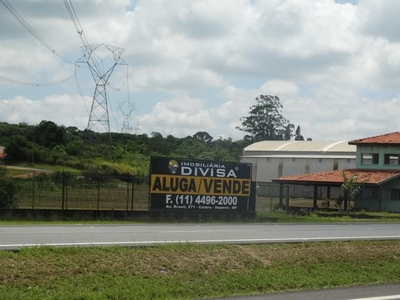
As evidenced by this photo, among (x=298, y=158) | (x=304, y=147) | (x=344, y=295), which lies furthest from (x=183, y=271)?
(x=304, y=147)

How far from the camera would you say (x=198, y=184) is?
31.0 metres

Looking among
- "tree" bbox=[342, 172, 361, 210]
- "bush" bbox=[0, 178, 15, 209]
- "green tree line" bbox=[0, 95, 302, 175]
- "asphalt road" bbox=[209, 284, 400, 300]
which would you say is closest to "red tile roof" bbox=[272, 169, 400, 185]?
"tree" bbox=[342, 172, 361, 210]

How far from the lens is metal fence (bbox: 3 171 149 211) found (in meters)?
28.5

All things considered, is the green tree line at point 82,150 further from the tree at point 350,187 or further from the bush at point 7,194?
the bush at point 7,194

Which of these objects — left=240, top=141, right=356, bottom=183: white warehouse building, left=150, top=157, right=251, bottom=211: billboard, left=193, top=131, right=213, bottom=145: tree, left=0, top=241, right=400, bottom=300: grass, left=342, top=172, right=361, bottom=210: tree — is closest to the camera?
left=0, top=241, right=400, bottom=300: grass

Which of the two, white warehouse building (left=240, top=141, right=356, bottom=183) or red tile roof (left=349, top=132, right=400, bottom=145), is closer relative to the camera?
red tile roof (left=349, top=132, right=400, bottom=145)

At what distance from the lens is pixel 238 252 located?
48.8 feet

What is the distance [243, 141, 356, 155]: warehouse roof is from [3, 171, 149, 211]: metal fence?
49.0 metres

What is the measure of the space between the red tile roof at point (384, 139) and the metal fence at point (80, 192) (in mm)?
29195

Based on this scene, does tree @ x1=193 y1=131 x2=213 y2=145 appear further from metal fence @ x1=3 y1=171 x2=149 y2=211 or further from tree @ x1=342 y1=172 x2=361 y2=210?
metal fence @ x1=3 y1=171 x2=149 y2=211

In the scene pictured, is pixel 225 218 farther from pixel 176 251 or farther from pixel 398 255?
pixel 176 251

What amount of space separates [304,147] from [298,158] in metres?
7.03

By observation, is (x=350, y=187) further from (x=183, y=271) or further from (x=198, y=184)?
(x=183, y=271)

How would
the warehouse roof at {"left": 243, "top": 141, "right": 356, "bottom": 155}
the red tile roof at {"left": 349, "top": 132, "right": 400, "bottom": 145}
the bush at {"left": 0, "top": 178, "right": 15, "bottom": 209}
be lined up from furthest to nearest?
the warehouse roof at {"left": 243, "top": 141, "right": 356, "bottom": 155} < the red tile roof at {"left": 349, "top": 132, "right": 400, "bottom": 145} < the bush at {"left": 0, "top": 178, "right": 15, "bottom": 209}
